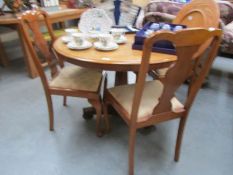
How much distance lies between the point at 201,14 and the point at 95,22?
2.77ft

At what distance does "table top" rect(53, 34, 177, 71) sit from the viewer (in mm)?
1200

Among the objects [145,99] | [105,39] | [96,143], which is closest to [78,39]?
[105,39]

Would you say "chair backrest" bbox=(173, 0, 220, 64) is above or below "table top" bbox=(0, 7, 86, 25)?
above

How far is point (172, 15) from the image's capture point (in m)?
2.43

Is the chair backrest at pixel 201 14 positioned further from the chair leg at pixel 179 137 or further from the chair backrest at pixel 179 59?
the chair leg at pixel 179 137

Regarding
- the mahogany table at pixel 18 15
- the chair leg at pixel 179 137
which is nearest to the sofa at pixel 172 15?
the mahogany table at pixel 18 15

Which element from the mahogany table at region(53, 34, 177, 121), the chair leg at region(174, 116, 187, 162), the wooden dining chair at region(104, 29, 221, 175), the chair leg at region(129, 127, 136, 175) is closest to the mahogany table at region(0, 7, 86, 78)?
the mahogany table at region(53, 34, 177, 121)

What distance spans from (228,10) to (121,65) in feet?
7.77

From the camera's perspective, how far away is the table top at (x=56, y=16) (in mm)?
2304

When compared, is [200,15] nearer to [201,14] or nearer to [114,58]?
[201,14]

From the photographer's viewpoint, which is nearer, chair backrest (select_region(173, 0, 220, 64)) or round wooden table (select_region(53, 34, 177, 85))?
round wooden table (select_region(53, 34, 177, 85))

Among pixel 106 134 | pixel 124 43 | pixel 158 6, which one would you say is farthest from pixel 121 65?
pixel 158 6

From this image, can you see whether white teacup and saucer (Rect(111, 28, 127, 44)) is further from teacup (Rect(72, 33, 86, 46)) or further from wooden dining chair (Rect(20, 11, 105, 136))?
wooden dining chair (Rect(20, 11, 105, 136))

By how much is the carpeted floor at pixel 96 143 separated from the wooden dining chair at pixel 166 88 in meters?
0.15
